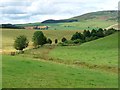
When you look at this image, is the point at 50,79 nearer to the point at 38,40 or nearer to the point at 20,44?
the point at 20,44

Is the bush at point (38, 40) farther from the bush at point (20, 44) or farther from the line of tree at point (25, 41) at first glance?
the bush at point (20, 44)

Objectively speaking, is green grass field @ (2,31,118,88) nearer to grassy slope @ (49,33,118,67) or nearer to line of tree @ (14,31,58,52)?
grassy slope @ (49,33,118,67)

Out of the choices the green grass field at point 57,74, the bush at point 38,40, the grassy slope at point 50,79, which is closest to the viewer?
the grassy slope at point 50,79

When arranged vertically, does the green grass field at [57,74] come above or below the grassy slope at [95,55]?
above

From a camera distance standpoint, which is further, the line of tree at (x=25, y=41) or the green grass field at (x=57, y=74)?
the line of tree at (x=25, y=41)

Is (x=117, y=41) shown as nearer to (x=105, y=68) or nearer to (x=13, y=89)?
(x=105, y=68)

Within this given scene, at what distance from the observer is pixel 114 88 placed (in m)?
25.2

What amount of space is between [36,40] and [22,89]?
10543cm

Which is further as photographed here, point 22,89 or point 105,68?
point 105,68

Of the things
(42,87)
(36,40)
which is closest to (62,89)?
(42,87)

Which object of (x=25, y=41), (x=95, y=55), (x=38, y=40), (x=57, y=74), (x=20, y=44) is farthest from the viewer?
(x=38, y=40)

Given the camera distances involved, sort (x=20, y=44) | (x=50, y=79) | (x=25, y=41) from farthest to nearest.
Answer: (x=25, y=41)
(x=20, y=44)
(x=50, y=79)

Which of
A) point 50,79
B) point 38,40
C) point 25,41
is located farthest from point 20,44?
point 50,79

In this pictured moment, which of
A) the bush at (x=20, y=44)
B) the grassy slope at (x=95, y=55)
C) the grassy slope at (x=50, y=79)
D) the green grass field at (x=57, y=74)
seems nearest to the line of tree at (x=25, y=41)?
the bush at (x=20, y=44)
